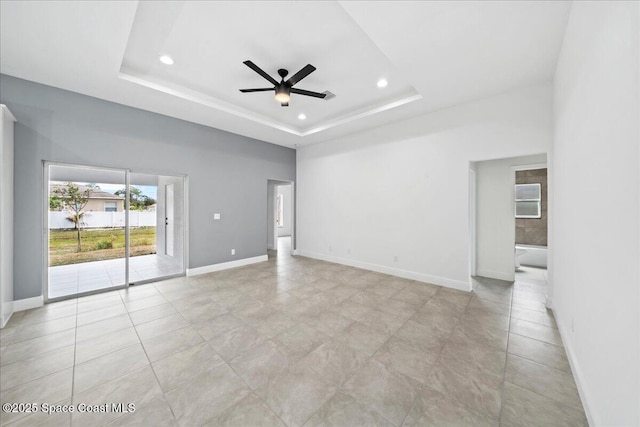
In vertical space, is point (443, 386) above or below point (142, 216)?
below

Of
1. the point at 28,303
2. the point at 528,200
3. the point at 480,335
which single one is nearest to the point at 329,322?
the point at 480,335

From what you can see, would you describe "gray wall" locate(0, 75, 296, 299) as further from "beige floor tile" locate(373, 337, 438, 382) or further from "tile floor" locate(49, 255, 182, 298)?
"beige floor tile" locate(373, 337, 438, 382)

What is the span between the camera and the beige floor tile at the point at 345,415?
1.49m

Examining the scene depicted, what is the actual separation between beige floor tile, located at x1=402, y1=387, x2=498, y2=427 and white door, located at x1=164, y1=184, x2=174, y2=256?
6091 millimetres

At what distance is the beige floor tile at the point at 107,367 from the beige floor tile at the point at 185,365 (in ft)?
0.68

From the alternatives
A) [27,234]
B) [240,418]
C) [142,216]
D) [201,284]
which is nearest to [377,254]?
[201,284]

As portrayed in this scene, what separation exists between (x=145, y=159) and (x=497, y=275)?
7.10 metres

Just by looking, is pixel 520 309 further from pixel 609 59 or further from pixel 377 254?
pixel 609 59

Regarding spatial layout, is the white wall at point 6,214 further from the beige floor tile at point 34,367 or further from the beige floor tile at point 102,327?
the beige floor tile at point 34,367

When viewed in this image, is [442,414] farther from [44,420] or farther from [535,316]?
[44,420]

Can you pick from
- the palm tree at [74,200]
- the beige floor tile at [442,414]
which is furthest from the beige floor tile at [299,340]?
the palm tree at [74,200]

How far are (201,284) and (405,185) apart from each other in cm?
436

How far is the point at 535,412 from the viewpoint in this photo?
1569 millimetres

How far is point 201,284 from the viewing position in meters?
4.19
